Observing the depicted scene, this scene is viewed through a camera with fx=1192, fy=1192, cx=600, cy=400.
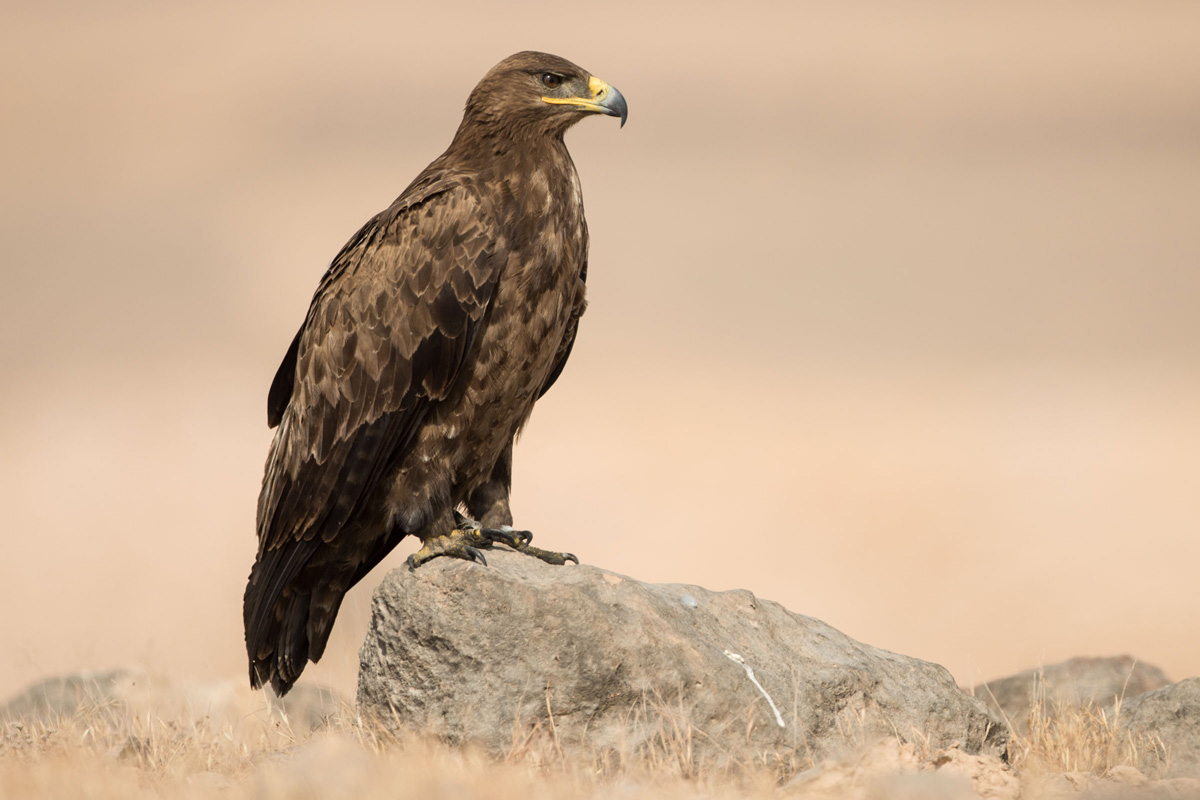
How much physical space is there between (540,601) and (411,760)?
878 mm

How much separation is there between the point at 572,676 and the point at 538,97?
2.97 meters

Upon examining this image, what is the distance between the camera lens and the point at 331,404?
6094 millimetres

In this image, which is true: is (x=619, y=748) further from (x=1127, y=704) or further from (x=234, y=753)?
(x=1127, y=704)

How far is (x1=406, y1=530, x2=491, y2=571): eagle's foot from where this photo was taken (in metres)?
5.49

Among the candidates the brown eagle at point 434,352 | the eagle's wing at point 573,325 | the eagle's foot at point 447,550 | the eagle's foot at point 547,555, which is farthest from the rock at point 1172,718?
the eagle's wing at point 573,325

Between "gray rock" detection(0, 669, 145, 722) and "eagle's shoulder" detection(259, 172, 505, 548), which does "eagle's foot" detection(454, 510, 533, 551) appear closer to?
"eagle's shoulder" detection(259, 172, 505, 548)

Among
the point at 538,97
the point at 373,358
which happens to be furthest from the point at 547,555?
the point at 538,97

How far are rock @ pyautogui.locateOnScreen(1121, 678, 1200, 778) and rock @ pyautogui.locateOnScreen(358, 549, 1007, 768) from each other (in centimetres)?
122

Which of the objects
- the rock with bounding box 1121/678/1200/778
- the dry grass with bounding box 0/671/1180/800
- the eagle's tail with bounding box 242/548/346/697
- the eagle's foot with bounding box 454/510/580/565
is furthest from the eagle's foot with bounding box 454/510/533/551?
the rock with bounding box 1121/678/1200/778

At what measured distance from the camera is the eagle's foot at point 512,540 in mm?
5891

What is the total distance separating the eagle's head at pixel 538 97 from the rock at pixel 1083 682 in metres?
4.47

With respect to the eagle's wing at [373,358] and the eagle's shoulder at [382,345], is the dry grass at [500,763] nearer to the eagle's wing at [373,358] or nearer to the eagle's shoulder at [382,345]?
the eagle's wing at [373,358]

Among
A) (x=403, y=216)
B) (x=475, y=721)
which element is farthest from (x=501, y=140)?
(x=475, y=721)

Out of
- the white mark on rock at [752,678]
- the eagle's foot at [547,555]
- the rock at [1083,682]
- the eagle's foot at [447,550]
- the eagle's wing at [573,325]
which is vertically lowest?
the white mark on rock at [752,678]
